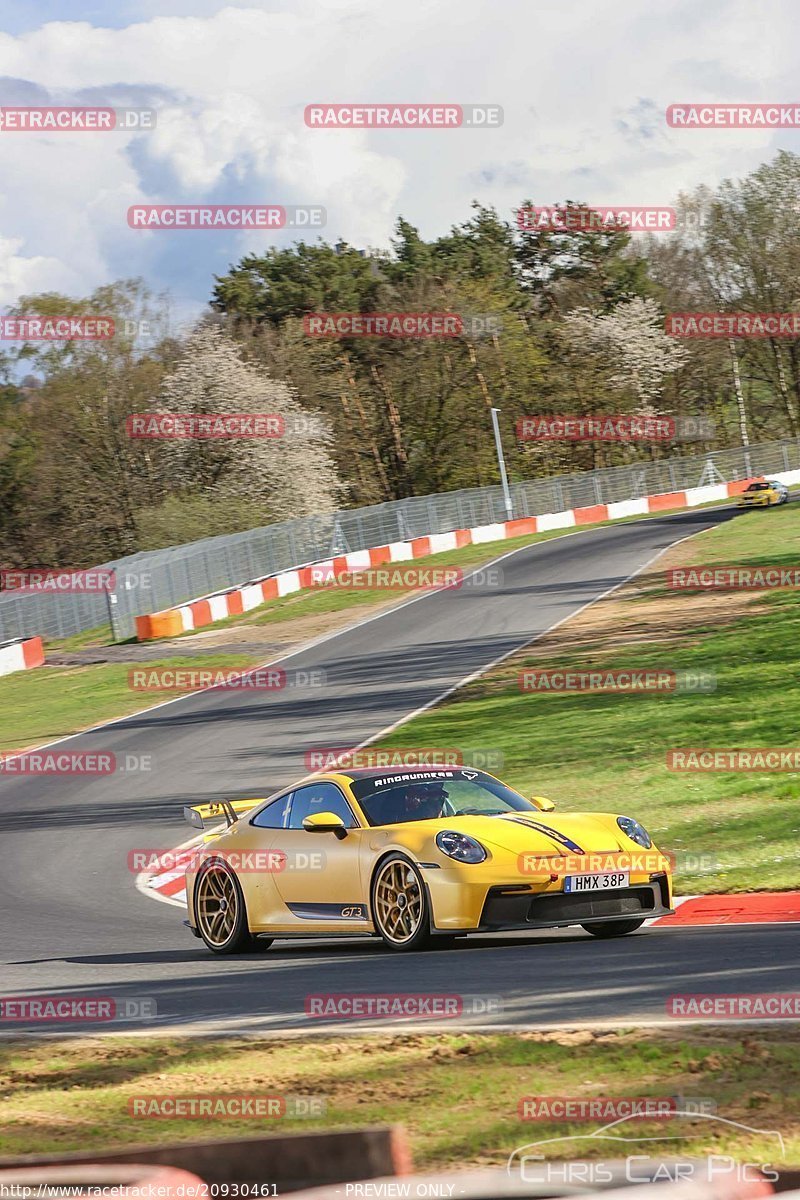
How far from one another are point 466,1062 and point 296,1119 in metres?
1.02

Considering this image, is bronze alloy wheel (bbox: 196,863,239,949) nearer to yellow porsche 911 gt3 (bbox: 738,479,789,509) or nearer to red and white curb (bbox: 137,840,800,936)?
red and white curb (bbox: 137,840,800,936)

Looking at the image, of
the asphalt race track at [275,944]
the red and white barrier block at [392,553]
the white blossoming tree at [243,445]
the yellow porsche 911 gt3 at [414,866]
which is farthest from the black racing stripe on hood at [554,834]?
the white blossoming tree at [243,445]

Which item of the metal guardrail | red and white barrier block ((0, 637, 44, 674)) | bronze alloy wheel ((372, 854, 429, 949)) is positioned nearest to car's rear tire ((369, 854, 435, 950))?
bronze alloy wheel ((372, 854, 429, 949))

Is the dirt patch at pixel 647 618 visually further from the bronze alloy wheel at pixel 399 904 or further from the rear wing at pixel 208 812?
the bronze alloy wheel at pixel 399 904

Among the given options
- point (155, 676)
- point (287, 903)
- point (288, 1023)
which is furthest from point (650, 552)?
point (288, 1023)

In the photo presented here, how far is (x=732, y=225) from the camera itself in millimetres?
76250

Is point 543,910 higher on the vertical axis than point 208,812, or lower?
lower

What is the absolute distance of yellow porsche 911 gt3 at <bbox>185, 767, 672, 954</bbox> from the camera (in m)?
10.0

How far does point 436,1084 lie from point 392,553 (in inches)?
1800

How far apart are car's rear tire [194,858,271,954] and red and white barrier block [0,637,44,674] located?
29.5m

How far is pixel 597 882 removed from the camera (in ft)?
33.2

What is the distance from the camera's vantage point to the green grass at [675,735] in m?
13.9

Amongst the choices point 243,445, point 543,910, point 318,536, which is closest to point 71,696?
point 318,536

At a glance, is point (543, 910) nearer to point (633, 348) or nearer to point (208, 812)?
point (208, 812)
